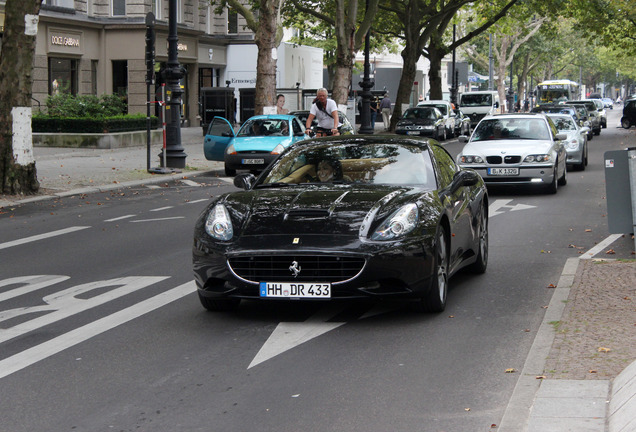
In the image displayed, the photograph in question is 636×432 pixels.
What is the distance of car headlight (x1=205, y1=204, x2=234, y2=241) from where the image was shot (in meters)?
7.85

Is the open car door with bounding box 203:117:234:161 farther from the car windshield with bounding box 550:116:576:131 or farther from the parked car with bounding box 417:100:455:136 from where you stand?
the parked car with bounding box 417:100:455:136

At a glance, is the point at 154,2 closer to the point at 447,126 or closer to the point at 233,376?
the point at 447,126

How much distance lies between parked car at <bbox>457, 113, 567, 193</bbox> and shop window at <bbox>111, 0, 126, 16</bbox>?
2747 cm

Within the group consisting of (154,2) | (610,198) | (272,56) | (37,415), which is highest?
(154,2)

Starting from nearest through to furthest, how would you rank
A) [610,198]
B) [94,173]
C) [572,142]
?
[610,198] → [94,173] → [572,142]

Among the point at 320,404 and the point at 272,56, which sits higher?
the point at 272,56

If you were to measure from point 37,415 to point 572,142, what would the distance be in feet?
70.9

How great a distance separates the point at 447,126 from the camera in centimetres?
4616

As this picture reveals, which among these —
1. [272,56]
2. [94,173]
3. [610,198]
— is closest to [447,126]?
[272,56]

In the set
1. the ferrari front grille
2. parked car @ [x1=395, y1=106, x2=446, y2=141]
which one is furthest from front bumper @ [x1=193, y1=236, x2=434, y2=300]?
parked car @ [x1=395, y1=106, x2=446, y2=141]

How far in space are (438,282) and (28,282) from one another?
165 inches

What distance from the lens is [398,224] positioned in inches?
303

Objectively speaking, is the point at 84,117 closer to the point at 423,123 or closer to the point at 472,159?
the point at 423,123

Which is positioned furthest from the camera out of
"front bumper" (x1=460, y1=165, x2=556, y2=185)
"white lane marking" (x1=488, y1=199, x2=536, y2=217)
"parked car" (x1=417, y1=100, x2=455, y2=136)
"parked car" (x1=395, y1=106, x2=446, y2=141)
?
"parked car" (x1=417, y1=100, x2=455, y2=136)
